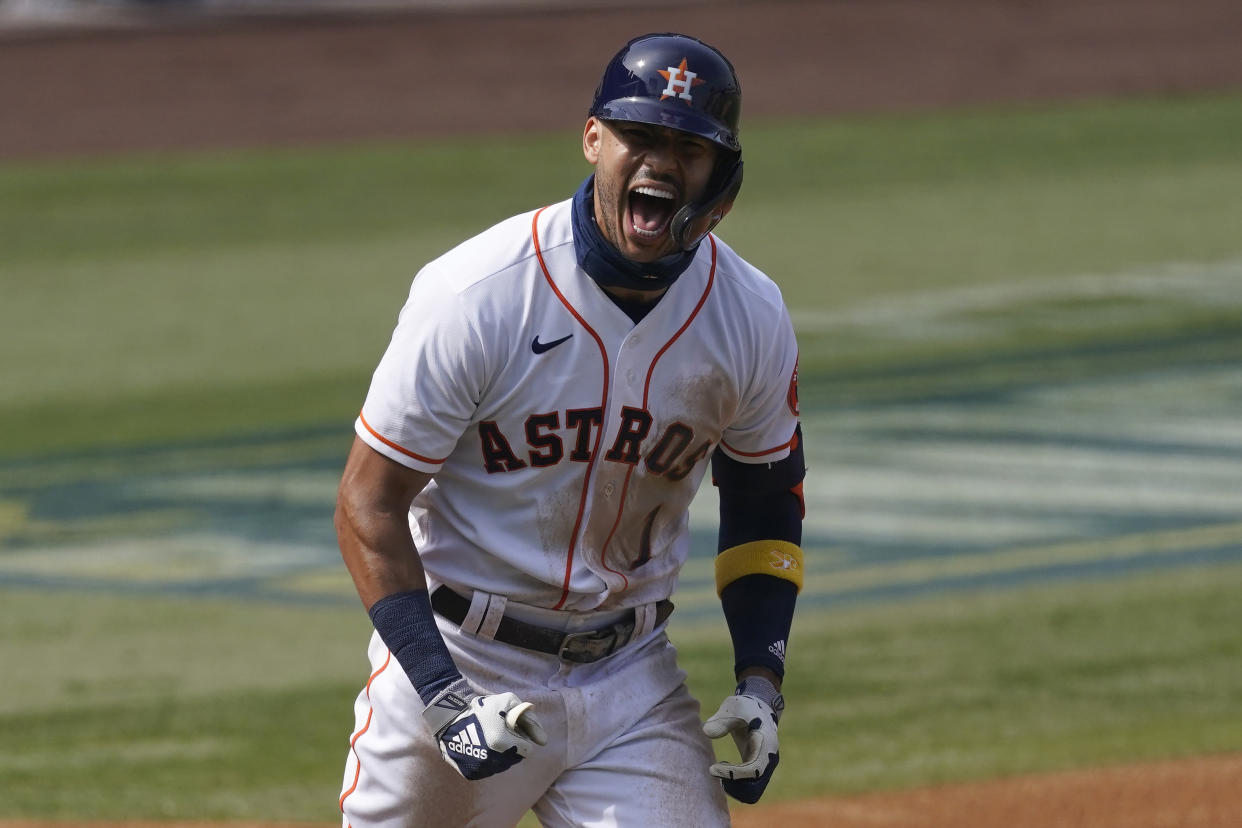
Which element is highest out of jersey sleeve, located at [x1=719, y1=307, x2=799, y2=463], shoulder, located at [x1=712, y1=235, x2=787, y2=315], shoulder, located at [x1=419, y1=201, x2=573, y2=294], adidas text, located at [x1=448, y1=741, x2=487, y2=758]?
shoulder, located at [x1=419, y1=201, x2=573, y2=294]

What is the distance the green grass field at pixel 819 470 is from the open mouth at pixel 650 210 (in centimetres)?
297

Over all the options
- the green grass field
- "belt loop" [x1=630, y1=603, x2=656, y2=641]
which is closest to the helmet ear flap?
"belt loop" [x1=630, y1=603, x2=656, y2=641]

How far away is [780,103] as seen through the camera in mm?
26234

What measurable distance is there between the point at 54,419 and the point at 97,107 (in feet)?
45.9

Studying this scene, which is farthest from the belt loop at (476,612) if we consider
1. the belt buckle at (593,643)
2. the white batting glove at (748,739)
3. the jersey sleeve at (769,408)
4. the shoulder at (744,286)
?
the shoulder at (744,286)

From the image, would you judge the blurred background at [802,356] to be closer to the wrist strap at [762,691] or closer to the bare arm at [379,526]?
the wrist strap at [762,691]

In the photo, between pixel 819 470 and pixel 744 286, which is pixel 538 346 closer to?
pixel 744 286

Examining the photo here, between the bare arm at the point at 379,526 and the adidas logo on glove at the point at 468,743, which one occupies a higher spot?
the bare arm at the point at 379,526

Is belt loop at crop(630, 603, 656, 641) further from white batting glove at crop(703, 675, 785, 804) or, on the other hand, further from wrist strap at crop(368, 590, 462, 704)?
wrist strap at crop(368, 590, 462, 704)

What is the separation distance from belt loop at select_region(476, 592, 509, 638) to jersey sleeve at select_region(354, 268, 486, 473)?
322 millimetres

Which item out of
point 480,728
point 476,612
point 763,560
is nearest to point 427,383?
point 476,612

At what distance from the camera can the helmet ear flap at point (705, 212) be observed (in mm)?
3688

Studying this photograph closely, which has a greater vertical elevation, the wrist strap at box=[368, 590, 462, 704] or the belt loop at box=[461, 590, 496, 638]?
the wrist strap at box=[368, 590, 462, 704]

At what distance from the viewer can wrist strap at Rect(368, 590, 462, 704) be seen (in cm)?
368
